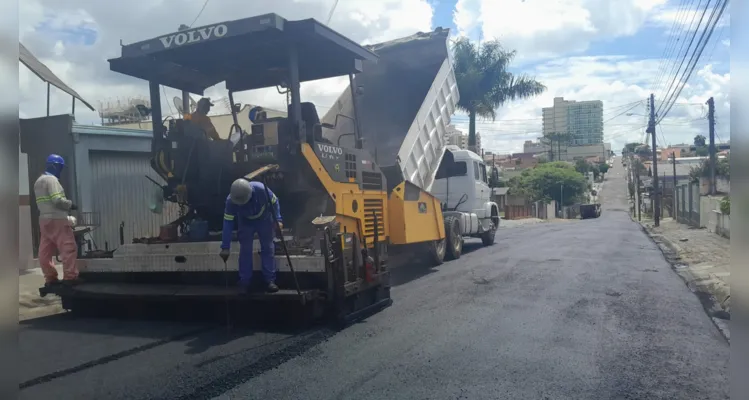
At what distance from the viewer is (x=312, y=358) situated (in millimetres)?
5164

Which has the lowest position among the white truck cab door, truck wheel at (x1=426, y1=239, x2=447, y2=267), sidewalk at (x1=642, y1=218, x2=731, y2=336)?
sidewalk at (x1=642, y1=218, x2=731, y2=336)

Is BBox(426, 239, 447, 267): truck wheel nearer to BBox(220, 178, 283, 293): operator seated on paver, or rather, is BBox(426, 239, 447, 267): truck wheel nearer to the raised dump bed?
the raised dump bed

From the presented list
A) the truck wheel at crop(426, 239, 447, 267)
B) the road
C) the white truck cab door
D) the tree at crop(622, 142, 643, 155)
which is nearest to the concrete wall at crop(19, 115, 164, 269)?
the road

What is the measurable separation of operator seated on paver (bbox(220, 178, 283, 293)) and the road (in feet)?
2.05

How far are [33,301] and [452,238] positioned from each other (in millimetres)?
7364

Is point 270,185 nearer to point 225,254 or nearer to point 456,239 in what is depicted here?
point 225,254

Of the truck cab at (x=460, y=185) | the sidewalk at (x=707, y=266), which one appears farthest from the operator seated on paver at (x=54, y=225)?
the truck cab at (x=460, y=185)

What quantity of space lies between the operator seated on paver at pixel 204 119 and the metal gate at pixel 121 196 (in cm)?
351

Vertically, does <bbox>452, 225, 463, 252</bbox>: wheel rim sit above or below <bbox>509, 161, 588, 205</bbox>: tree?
below

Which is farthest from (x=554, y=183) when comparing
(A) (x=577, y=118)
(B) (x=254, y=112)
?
(B) (x=254, y=112)

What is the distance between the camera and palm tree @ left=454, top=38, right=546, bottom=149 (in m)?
27.7

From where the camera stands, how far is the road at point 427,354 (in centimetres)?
437

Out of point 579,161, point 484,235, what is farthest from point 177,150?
point 579,161

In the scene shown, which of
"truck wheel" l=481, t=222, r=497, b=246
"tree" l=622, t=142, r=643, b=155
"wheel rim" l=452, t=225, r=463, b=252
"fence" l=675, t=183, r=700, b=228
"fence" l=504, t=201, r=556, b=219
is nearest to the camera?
"wheel rim" l=452, t=225, r=463, b=252
